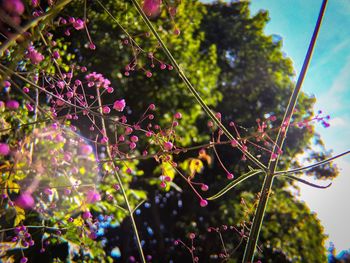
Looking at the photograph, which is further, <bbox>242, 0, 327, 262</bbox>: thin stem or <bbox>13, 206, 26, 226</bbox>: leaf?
<bbox>13, 206, 26, 226</bbox>: leaf

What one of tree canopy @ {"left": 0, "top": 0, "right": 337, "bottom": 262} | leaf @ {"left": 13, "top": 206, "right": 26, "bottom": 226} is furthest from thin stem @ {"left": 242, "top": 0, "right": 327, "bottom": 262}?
tree canopy @ {"left": 0, "top": 0, "right": 337, "bottom": 262}

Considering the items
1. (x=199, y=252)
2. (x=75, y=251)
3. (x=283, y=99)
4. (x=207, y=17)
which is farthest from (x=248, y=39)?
(x=75, y=251)

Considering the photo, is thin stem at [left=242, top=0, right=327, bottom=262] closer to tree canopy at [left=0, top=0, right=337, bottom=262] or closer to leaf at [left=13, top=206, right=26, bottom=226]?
leaf at [left=13, top=206, right=26, bottom=226]

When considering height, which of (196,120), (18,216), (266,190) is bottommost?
(18,216)

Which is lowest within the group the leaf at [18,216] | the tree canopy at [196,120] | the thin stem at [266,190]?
the leaf at [18,216]

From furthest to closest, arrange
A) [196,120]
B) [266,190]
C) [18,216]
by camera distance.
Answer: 1. [196,120]
2. [18,216]
3. [266,190]

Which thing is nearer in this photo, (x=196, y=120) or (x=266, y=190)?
(x=266, y=190)

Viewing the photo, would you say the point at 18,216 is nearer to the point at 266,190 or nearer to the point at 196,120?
the point at 266,190

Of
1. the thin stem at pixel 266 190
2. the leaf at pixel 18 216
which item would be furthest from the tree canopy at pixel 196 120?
the thin stem at pixel 266 190

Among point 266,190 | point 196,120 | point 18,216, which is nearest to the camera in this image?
point 266,190

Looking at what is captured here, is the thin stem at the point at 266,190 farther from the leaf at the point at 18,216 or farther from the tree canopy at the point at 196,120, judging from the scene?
the tree canopy at the point at 196,120

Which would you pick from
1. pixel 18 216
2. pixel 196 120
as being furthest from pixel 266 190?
pixel 196 120

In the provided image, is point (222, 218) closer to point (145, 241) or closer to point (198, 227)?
point (198, 227)

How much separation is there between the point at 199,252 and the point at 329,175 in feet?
17.1
